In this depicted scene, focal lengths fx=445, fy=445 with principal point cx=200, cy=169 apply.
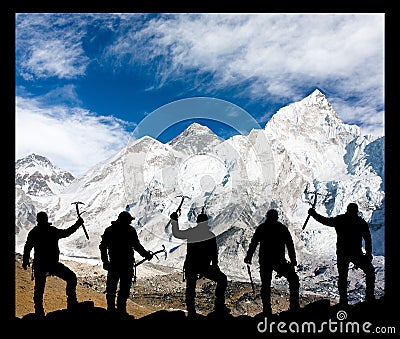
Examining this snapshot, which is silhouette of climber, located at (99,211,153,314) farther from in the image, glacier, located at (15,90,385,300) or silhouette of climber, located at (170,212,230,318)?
glacier, located at (15,90,385,300)

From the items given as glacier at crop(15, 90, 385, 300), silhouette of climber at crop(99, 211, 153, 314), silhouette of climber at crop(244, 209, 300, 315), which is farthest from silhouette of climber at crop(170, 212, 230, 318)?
glacier at crop(15, 90, 385, 300)

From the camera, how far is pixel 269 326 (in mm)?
6262

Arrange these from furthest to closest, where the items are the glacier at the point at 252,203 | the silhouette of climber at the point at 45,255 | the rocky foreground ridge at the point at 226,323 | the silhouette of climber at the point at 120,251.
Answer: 1. the glacier at the point at 252,203
2. the silhouette of climber at the point at 120,251
3. the silhouette of climber at the point at 45,255
4. the rocky foreground ridge at the point at 226,323

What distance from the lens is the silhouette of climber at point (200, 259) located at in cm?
679

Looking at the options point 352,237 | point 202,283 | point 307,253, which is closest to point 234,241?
point 307,253

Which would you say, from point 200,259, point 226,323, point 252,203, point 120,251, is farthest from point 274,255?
point 252,203

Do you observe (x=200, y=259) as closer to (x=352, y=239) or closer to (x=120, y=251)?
(x=120, y=251)

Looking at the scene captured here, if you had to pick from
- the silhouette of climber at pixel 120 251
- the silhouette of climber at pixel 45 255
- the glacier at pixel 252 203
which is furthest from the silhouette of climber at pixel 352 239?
the glacier at pixel 252 203

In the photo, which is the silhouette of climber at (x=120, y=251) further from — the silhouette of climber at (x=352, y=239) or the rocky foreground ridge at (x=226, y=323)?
the silhouette of climber at (x=352, y=239)

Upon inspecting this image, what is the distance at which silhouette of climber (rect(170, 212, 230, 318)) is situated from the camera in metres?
6.79

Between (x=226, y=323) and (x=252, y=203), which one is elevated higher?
(x=252, y=203)

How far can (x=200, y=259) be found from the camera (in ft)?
22.6

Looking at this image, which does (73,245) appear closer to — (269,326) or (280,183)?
(280,183)

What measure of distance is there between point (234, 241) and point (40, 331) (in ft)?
340
